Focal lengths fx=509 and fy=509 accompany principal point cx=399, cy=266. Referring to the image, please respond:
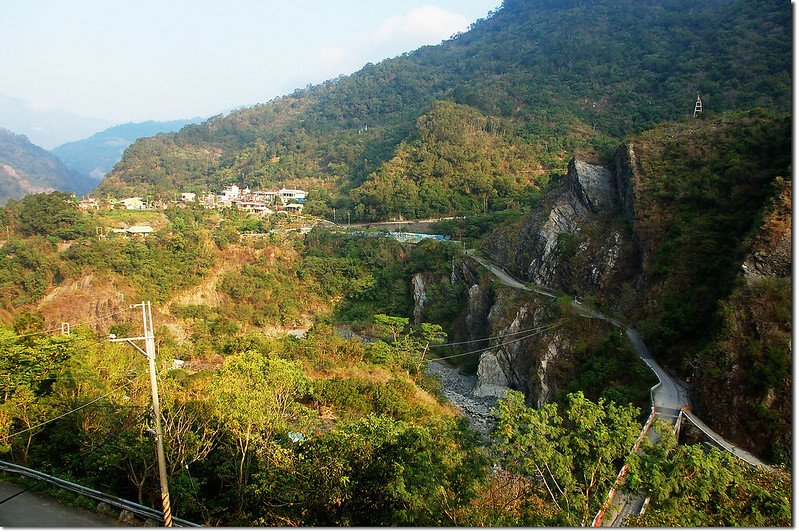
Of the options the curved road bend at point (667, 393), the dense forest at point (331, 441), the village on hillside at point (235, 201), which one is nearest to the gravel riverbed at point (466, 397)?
the dense forest at point (331, 441)

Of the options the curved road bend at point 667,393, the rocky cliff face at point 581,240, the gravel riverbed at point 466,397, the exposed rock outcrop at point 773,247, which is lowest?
the gravel riverbed at point 466,397

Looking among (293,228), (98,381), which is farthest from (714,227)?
(293,228)

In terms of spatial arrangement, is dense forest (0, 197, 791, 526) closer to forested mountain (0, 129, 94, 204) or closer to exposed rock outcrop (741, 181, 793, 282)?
exposed rock outcrop (741, 181, 793, 282)

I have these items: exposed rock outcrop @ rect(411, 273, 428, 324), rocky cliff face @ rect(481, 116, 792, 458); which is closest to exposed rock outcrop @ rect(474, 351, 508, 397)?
rocky cliff face @ rect(481, 116, 792, 458)

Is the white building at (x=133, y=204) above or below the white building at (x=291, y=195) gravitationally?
above

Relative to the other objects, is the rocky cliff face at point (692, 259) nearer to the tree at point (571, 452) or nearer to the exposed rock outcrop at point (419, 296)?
the exposed rock outcrop at point (419, 296)

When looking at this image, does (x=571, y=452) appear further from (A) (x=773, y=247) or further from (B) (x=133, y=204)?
(B) (x=133, y=204)
